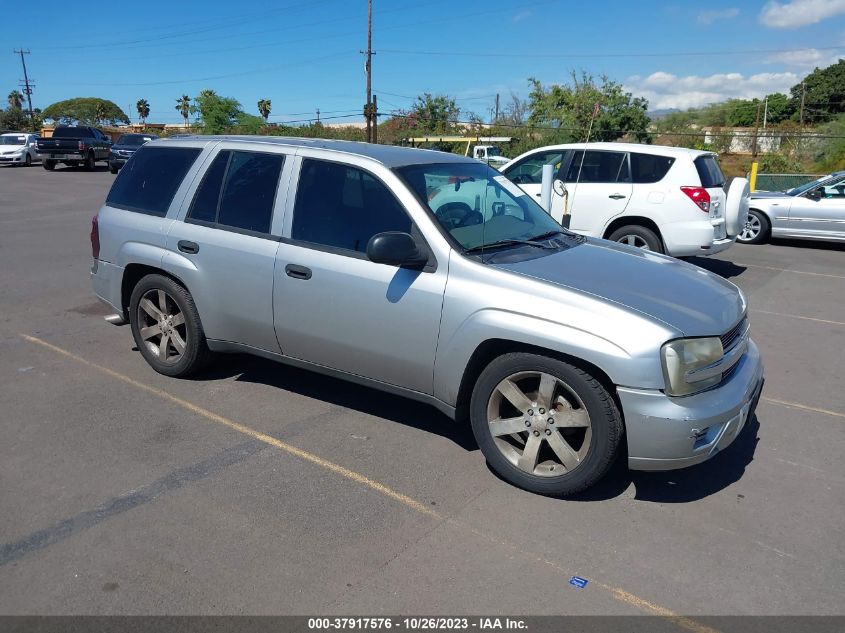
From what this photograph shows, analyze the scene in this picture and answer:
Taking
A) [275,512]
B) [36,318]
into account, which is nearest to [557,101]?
[36,318]

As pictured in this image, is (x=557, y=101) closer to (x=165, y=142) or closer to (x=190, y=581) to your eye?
(x=165, y=142)

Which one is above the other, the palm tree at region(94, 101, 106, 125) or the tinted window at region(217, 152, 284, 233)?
the palm tree at region(94, 101, 106, 125)

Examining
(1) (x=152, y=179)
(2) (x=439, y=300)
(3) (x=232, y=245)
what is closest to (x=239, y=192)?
(3) (x=232, y=245)

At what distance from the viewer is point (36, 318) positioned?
276 inches

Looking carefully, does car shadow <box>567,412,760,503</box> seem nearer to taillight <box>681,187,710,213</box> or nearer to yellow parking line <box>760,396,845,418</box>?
yellow parking line <box>760,396,845,418</box>

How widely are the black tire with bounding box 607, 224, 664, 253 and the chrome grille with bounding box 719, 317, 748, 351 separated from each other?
556 centimetres

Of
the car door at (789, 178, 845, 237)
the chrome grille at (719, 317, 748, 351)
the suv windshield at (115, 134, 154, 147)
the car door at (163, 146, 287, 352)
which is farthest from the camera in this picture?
the suv windshield at (115, 134, 154, 147)

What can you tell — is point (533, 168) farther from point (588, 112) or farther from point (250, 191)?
point (588, 112)

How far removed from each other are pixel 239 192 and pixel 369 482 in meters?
2.25

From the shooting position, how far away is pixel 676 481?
13.1 feet

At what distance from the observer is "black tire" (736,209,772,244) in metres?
13.3

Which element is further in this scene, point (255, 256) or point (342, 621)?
point (255, 256)

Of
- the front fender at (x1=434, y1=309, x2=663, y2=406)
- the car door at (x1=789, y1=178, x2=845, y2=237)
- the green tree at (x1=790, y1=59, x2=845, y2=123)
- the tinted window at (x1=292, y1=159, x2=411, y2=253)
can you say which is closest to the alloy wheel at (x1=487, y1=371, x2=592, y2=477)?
the front fender at (x1=434, y1=309, x2=663, y2=406)

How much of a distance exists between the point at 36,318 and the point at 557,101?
120 feet
